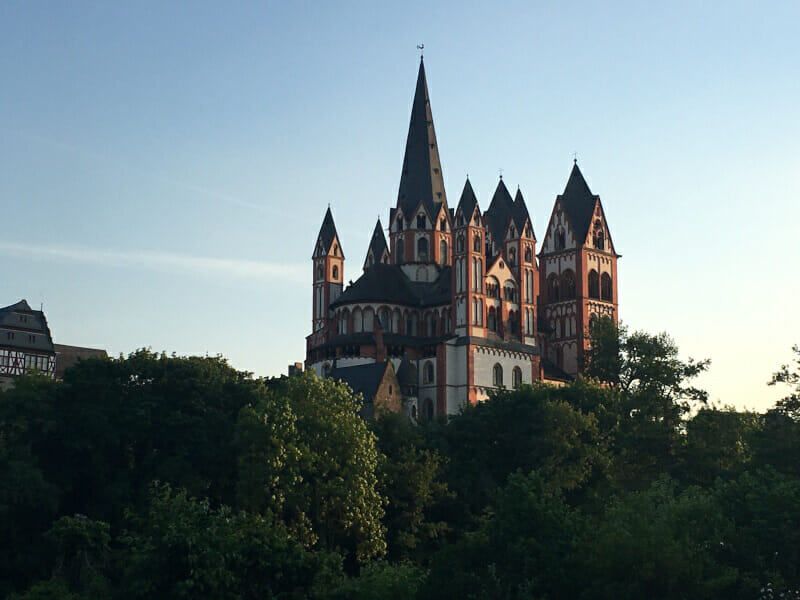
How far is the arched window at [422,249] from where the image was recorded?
11838 cm

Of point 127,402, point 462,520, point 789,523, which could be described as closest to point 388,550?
point 462,520

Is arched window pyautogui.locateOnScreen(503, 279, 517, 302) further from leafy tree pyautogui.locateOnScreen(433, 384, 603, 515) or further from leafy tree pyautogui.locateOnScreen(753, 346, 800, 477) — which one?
leafy tree pyautogui.locateOnScreen(753, 346, 800, 477)

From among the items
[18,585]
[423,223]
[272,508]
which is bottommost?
[18,585]

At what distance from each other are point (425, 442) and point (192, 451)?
53.8ft

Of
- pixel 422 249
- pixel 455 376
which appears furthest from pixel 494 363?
pixel 422 249

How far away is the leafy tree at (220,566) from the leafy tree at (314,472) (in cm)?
1351

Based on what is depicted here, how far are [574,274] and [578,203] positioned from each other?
8.91m

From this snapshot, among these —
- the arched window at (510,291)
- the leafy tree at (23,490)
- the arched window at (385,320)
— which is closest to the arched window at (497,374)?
the arched window at (510,291)

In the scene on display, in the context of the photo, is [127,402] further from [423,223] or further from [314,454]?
[423,223]

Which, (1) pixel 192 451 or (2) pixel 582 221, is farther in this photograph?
(2) pixel 582 221

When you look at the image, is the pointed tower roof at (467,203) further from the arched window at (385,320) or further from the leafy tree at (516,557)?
the leafy tree at (516,557)

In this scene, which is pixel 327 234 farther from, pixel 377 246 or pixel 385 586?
pixel 385 586

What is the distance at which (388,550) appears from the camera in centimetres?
5875

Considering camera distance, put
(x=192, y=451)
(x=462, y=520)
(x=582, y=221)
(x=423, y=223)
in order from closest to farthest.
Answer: (x=192, y=451) < (x=462, y=520) < (x=423, y=223) < (x=582, y=221)
